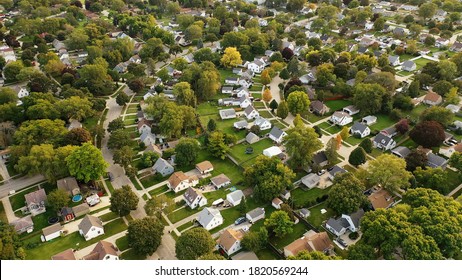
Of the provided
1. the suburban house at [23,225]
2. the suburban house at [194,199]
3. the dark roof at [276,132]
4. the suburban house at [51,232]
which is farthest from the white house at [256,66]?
the suburban house at [23,225]

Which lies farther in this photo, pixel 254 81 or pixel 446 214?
pixel 254 81

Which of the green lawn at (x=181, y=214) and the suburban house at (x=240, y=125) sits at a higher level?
the green lawn at (x=181, y=214)

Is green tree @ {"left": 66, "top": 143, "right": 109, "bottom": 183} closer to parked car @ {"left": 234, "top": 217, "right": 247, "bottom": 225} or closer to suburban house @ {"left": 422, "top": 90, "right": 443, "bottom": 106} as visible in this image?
parked car @ {"left": 234, "top": 217, "right": 247, "bottom": 225}

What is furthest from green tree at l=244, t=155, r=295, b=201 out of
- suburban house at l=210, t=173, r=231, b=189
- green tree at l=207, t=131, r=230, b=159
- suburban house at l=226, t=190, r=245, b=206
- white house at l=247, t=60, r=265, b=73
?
white house at l=247, t=60, r=265, b=73

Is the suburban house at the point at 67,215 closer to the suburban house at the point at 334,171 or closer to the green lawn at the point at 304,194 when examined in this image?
the green lawn at the point at 304,194

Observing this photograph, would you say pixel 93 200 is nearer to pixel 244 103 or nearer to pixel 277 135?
pixel 277 135
